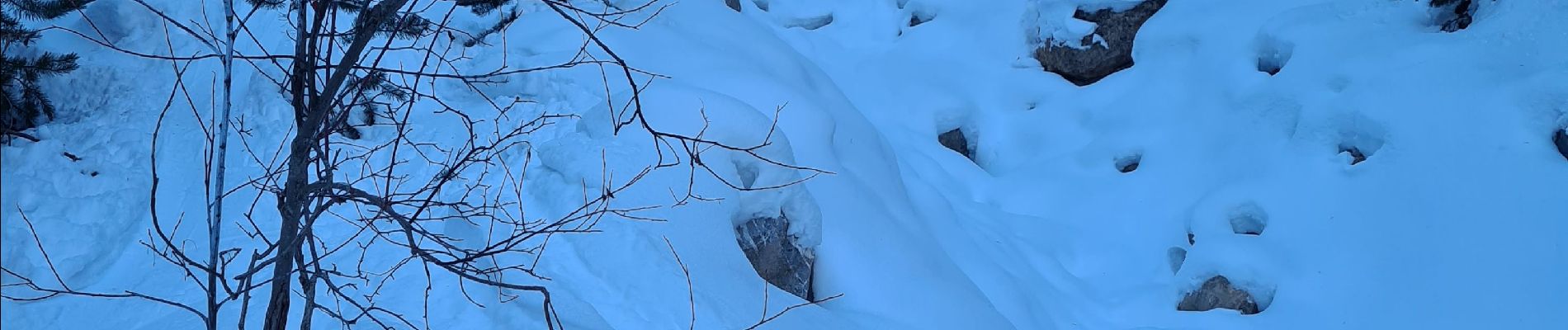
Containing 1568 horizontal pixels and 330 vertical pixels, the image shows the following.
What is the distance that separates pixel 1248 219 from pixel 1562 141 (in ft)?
5.27

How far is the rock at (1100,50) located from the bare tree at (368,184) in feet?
10.9

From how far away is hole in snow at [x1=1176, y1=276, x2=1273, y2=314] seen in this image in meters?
4.99

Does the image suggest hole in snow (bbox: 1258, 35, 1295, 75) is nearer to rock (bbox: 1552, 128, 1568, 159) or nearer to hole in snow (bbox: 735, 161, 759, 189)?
rock (bbox: 1552, 128, 1568, 159)

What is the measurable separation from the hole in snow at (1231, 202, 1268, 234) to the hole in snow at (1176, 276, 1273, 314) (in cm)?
55

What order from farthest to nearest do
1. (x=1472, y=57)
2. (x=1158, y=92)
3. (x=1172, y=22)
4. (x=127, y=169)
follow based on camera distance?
(x=1172, y=22)
(x=1158, y=92)
(x=1472, y=57)
(x=127, y=169)

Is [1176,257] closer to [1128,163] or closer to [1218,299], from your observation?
[1218,299]

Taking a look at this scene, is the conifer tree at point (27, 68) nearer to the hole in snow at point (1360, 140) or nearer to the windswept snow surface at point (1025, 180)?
the windswept snow surface at point (1025, 180)

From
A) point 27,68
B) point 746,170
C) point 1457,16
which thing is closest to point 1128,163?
point 1457,16

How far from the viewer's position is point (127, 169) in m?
4.34

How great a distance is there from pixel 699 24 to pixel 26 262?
14.5 ft

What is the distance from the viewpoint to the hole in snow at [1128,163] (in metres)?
6.55

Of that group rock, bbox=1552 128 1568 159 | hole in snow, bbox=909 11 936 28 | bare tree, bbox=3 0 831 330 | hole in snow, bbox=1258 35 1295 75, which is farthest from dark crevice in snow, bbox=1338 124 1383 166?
hole in snow, bbox=909 11 936 28

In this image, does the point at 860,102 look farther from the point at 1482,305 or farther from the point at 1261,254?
the point at 1482,305

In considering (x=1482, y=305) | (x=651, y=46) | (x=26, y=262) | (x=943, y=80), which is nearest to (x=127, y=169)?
(x=26, y=262)
